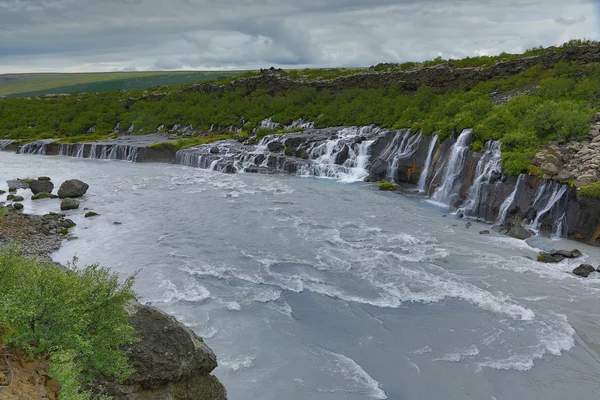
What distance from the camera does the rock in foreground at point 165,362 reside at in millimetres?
9898

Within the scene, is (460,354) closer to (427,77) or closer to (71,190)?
(71,190)

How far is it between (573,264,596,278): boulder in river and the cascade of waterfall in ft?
35.4

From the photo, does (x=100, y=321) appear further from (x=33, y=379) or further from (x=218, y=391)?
(x=218, y=391)

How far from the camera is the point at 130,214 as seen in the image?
32469mm

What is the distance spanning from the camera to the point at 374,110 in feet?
189

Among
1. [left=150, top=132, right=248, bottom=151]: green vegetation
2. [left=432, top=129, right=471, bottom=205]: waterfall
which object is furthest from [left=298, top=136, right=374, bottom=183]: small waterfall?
[left=150, top=132, right=248, bottom=151]: green vegetation

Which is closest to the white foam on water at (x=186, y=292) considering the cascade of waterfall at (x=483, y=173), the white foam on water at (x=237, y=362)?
the white foam on water at (x=237, y=362)

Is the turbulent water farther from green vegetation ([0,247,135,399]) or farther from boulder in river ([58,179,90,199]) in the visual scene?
green vegetation ([0,247,135,399])

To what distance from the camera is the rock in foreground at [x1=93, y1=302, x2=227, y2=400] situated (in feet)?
32.5

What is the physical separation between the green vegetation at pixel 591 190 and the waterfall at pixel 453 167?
391 inches

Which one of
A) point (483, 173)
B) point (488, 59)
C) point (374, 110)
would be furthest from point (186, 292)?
point (488, 59)

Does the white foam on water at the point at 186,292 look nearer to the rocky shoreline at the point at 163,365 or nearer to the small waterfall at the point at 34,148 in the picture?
the rocky shoreline at the point at 163,365

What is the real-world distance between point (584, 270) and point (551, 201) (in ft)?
25.4

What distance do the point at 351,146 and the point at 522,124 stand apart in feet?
59.3
